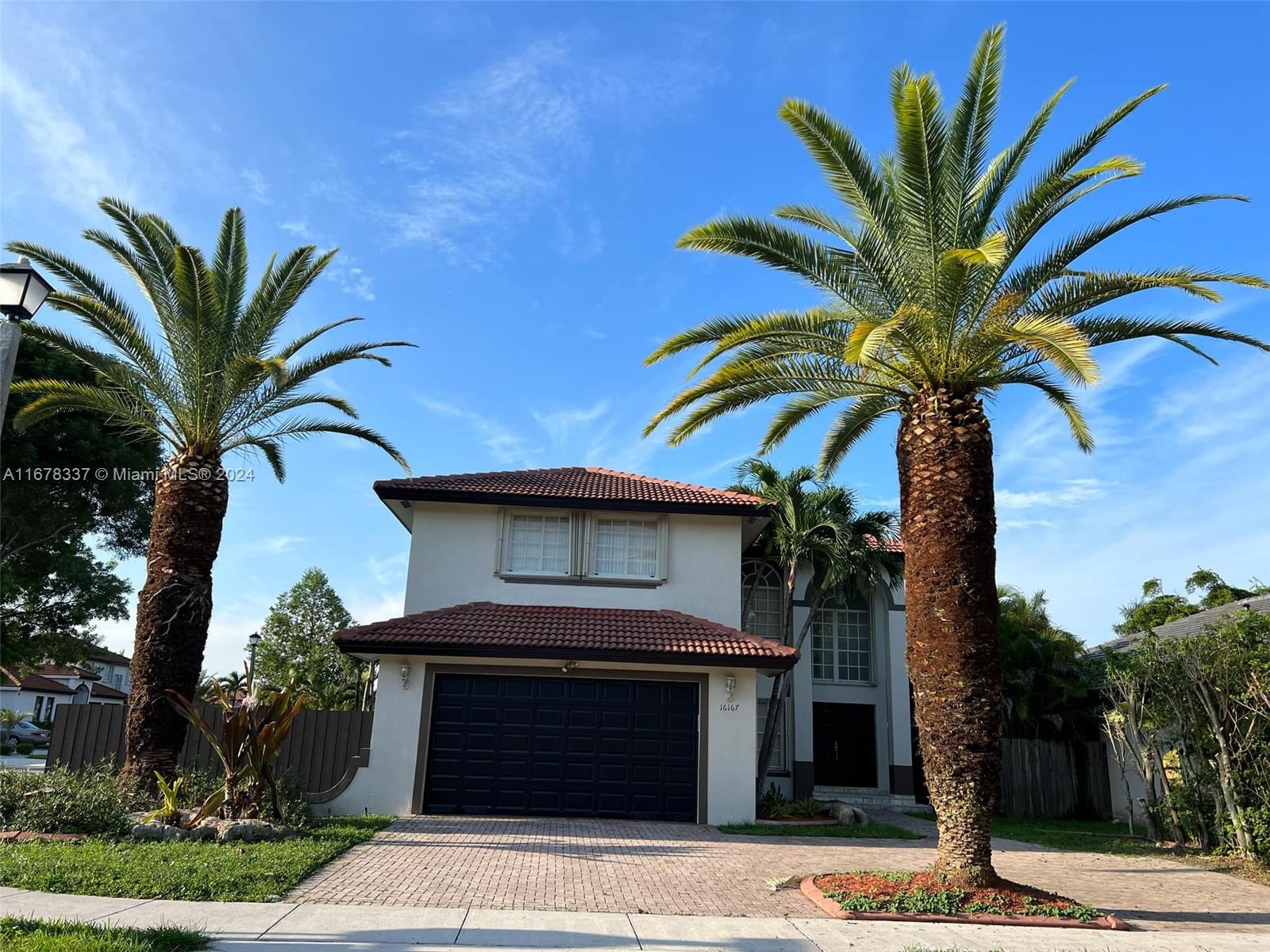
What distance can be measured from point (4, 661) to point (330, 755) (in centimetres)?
1829

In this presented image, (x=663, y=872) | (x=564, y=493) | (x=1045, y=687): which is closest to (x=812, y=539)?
(x=564, y=493)

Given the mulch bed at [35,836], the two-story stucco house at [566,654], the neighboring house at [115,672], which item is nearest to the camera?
the mulch bed at [35,836]

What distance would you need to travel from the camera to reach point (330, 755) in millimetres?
15977

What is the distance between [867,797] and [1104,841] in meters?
6.40

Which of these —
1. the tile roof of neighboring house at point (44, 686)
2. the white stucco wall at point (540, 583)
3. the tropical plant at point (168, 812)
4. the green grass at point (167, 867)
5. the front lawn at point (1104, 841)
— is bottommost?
the front lawn at point (1104, 841)

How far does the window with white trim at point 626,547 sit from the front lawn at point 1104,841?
312 inches

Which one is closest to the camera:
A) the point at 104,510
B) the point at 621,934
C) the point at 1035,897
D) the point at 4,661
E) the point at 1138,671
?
the point at 621,934

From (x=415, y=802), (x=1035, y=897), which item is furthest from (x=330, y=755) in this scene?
(x=1035, y=897)

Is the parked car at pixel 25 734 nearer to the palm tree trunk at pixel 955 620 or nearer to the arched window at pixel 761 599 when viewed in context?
the arched window at pixel 761 599

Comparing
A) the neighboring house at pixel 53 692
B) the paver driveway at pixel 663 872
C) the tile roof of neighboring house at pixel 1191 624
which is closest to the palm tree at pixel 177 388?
the paver driveway at pixel 663 872

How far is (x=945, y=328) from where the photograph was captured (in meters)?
10.3

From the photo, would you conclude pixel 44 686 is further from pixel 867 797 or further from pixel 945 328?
pixel 945 328

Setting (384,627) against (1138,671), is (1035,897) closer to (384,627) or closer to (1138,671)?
(1138,671)

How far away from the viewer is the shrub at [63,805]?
11.4 metres
